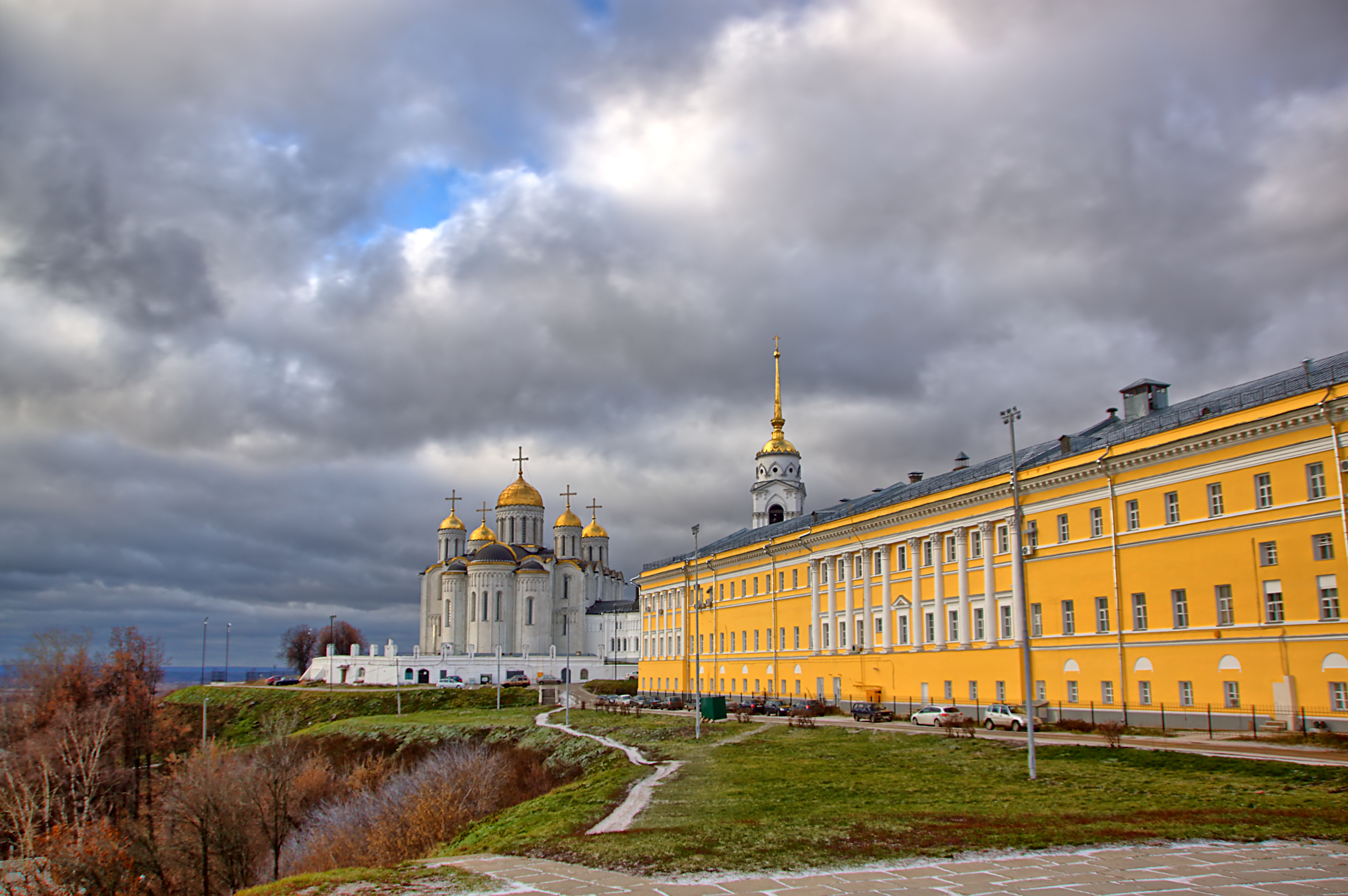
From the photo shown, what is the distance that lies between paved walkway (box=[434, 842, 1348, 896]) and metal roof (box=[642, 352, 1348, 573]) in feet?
77.0

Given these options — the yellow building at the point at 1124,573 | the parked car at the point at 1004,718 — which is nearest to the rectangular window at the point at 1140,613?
the yellow building at the point at 1124,573

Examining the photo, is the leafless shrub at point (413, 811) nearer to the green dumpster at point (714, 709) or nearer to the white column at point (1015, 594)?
the green dumpster at point (714, 709)

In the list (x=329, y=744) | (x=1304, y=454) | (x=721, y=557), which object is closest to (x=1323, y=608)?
(x=1304, y=454)

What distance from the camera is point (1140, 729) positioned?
35.4 m

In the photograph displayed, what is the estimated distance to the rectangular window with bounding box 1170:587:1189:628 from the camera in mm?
36625

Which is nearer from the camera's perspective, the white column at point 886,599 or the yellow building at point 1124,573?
the yellow building at point 1124,573

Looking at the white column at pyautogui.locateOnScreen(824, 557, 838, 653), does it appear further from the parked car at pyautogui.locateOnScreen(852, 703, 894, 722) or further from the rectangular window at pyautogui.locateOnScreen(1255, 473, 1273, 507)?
the rectangular window at pyautogui.locateOnScreen(1255, 473, 1273, 507)

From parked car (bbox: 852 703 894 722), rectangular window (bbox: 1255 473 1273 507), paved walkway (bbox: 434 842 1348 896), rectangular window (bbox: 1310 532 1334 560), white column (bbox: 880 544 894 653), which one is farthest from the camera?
white column (bbox: 880 544 894 653)

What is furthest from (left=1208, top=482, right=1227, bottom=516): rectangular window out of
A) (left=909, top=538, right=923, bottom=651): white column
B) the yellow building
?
(left=909, top=538, right=923, bottom=651): white column

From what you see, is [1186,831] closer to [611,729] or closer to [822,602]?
[611,729]

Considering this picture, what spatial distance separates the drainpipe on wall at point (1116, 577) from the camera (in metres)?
38.7

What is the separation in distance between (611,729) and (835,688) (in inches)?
571

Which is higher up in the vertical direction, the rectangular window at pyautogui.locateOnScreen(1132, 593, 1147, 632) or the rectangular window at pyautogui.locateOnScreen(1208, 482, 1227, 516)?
the rectangular window at pyautogui.locateOnScreen(1208, 482, 1227, 516)

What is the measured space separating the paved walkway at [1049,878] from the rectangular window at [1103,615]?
84.1 feet
